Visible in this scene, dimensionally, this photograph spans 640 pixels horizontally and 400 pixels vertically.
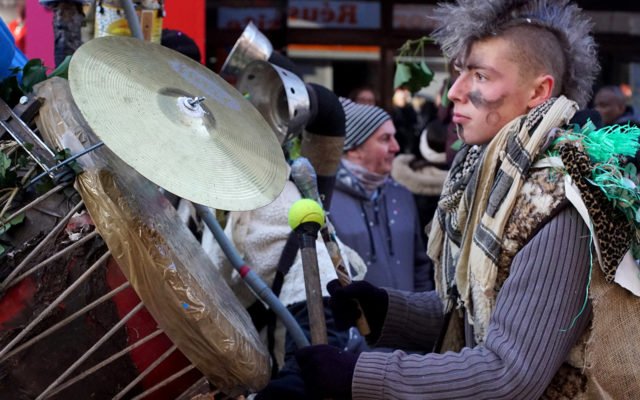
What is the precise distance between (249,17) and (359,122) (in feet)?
13.1

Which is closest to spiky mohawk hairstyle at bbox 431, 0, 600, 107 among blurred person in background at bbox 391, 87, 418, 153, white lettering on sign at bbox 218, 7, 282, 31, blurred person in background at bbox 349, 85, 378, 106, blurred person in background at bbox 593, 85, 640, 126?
blurred person in background at bbox 391, 87, 418, 153

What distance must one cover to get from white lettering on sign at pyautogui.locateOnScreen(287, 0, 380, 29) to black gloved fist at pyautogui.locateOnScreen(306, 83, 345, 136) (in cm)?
561

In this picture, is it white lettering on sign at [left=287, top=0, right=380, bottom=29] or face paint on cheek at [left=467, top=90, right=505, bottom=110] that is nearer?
face paint on cheek at [left=467, top=90, right=505, bottom=110]

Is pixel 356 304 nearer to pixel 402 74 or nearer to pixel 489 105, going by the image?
pixel 489 105

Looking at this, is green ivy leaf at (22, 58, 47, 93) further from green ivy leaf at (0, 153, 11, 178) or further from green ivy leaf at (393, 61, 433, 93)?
green ivy leaf at (393, 61, 433, 93)

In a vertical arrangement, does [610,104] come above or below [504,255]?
below

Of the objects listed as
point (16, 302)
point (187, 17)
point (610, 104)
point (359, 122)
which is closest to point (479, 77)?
point (16, 302)

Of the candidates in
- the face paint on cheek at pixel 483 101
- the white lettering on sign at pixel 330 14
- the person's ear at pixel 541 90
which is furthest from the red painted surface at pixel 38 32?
the white lettering on sign at pixel 330 14

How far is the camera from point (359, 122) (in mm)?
4641

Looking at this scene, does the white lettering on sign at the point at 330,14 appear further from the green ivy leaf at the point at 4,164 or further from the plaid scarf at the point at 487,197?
the green ivy leaf at the point at 4,164

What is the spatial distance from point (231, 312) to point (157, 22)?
1140 millimetres

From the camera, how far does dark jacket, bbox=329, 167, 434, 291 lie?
4.32 meters

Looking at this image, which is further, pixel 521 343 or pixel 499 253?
pixel 499 253

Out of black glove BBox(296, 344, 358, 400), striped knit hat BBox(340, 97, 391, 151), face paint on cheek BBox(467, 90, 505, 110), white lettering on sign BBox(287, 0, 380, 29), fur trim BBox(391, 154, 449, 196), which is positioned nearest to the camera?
black glove BBox(296, 344, 358, 400)
